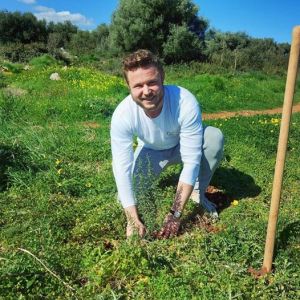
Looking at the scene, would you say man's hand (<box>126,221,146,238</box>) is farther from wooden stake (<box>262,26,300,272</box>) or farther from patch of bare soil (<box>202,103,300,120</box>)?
patch of bare soil (<box>202,103,300,120</box>)

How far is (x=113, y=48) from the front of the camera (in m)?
24.2

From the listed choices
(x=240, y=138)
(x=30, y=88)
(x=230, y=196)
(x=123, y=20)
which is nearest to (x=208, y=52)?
(x=123, y=20)

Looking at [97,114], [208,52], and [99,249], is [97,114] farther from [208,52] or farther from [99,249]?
[208,52]

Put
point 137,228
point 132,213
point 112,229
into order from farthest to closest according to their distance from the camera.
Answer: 1. point 112,229
2. point 132,213
3. point 137,228

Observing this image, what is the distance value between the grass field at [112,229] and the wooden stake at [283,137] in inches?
6.0

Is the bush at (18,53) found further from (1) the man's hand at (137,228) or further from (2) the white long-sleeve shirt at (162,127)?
(1) the man's hand at (137,228)

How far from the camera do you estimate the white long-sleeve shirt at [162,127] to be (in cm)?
311

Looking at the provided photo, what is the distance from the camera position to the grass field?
2512mm

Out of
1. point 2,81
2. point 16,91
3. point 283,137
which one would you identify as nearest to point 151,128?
point 283,137

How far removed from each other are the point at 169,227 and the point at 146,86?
1.12 meters

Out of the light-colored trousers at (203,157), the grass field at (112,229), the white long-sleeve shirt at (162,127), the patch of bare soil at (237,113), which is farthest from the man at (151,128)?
the patch of bare soil at (237,113)

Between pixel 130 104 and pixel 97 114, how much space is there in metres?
5.00

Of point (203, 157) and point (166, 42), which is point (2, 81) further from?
point (166, 42)

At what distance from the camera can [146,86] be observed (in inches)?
114
